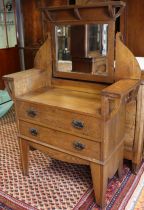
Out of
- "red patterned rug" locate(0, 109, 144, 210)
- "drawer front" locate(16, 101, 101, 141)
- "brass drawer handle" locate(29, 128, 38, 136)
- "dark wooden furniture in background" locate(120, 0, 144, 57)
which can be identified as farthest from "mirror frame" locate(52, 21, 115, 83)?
"dark wooden furniture in background" locate(120, 0, 144, 57)

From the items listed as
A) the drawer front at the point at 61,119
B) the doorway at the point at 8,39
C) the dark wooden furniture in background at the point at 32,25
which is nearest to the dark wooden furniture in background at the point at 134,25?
the dark wooden furniture in background at the point at 32,25

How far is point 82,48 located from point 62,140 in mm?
749

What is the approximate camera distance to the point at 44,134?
1774 mm

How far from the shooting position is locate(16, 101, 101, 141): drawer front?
1.50m

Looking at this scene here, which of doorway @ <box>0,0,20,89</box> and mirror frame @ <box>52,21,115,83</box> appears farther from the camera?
doorway @ <box>0,0,20,89</box>

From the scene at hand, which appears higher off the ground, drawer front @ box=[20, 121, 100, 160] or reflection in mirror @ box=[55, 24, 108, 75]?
reflection in mirror @ box=[55, 24, 108, 75]

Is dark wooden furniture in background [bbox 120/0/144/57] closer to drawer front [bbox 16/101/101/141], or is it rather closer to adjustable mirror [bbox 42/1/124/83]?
adjustable mirror [bbox 42/1/124/83]

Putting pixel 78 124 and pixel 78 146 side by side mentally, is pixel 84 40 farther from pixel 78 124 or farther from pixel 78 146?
pixel 78 146

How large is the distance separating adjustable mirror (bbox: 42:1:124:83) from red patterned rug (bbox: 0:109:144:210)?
32.8 inches

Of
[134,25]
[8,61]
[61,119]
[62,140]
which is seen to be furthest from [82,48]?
[8,61]

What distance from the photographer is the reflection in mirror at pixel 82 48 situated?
5.72 feet

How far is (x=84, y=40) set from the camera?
1860 mm

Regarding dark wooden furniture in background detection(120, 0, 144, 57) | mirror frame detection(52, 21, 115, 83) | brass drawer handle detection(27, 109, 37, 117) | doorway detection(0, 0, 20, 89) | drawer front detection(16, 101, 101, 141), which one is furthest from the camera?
doorway detection(0, 0, 20, 89)

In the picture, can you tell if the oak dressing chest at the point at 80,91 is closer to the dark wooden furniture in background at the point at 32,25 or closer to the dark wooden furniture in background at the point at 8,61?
the dark wooden furniture in background at the point at 32,25
